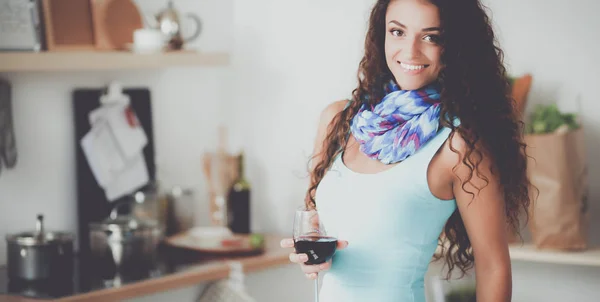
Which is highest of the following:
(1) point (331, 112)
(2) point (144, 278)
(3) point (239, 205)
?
(1) point (331, 112)

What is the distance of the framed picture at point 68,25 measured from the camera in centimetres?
270

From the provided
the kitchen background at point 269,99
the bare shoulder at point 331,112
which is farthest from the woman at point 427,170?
the kitchen background at point 269,99

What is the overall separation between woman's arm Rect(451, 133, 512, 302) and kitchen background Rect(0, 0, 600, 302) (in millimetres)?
1115

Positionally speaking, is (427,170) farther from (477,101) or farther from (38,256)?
(38,256)

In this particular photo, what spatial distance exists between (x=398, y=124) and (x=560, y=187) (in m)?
0.87

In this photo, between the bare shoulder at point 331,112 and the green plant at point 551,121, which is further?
the green plant at point 551,121

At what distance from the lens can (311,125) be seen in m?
3.28

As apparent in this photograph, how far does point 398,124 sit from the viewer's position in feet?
6.05

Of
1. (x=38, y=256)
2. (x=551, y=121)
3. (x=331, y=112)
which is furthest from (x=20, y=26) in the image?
(x=551, y=121)

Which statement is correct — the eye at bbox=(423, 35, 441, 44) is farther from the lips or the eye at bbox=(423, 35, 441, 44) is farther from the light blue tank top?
the light blue tank top

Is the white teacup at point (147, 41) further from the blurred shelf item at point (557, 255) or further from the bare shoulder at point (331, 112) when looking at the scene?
the blurred shelf item at point (557, 255)

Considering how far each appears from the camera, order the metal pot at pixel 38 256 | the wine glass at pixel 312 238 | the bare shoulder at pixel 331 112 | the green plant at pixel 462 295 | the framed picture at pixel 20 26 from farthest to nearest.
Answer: the green plant at pixel 462 295 < the framed picture at pixel 20 26 < the metal pot at pixel 38 256 < the bare shoulder at pixel 331 112 < the wine glass at pixel 312 238

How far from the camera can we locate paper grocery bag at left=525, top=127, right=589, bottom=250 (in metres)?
2.49

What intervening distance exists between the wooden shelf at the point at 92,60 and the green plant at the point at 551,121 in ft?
3.92
